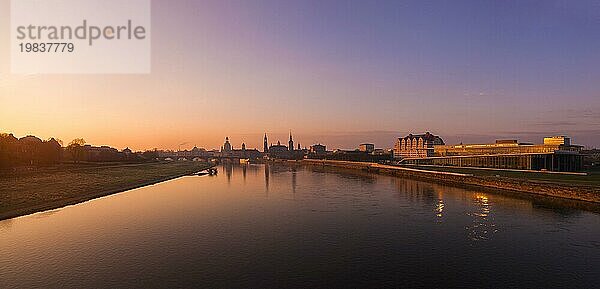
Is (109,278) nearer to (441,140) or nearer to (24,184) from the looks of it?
(24,184)

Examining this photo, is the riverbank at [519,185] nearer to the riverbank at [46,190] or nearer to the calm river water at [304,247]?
the calm river water at [304,247]

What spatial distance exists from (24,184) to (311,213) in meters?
37.8

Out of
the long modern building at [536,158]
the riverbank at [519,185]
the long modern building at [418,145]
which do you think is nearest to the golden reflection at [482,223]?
the riverbank at [519,185]

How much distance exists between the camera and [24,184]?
48344 mm

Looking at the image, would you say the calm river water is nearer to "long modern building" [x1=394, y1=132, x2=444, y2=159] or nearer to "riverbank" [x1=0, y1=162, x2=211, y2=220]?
"riverbank" [x1=0, y1=162, x2=211, y2=220]

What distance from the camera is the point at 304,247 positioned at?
23109 millimetres

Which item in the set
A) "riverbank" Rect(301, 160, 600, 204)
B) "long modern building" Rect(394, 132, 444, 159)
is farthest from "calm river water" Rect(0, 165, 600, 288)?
"long modern building" Rect(394, 132, 444, 159)

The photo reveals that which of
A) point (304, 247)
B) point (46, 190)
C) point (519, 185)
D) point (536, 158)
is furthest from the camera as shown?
point (536, 158)

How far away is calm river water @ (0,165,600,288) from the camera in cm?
1750

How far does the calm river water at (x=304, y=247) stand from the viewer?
57.4ft

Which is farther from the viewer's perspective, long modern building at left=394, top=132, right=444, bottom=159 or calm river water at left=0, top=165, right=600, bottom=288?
long modern building at left=394, top=132, right=444, bottom=159

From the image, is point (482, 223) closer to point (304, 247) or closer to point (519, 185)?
point (304, 247)

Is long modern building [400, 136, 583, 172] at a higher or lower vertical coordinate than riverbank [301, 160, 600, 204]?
higher

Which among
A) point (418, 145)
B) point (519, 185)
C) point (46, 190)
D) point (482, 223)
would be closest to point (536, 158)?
point (519, 185)
